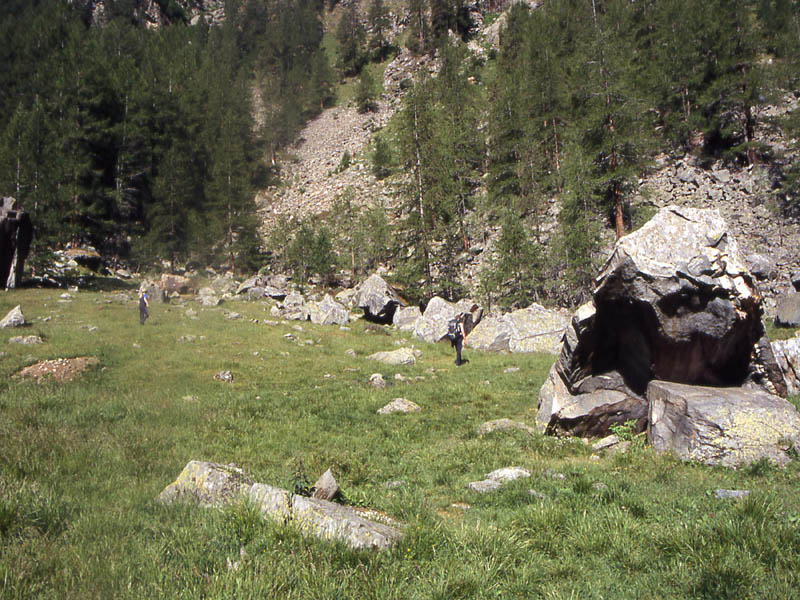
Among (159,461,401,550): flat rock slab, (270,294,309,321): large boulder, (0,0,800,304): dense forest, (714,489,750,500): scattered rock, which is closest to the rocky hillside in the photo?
(0,0,800,304): dense forest

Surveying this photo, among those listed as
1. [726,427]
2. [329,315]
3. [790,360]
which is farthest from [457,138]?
[726,427]

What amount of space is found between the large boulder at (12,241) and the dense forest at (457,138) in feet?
21.8

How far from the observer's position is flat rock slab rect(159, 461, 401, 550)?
4105mm

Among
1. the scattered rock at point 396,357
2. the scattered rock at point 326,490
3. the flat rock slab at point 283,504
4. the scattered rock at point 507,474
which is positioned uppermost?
the flat rock slab at point 283,504

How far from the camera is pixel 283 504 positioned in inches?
178

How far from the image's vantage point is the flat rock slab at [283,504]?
13.5 ft

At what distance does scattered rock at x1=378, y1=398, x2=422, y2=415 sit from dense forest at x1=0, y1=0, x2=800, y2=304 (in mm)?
19415

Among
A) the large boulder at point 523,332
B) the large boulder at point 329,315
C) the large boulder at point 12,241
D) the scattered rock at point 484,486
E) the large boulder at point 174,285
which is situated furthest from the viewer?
the large boulder at point 174,285

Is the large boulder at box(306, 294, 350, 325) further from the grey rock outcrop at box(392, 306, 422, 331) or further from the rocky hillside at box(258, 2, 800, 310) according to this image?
the rocky hillside at box(258, 2, 800, 310)

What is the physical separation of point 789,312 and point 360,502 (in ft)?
73.0

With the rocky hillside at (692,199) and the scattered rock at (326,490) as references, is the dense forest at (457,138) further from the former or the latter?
the scattered rock at (326,490)

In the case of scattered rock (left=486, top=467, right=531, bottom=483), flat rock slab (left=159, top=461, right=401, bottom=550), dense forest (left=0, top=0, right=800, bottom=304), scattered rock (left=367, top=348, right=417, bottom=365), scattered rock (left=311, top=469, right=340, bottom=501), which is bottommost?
scattered rock (left=367, top=348, right=417, bottom=365)

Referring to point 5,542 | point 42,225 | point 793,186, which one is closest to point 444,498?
point 5,542

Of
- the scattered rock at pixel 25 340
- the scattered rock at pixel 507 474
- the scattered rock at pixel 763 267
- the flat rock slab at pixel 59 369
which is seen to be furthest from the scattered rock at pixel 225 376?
the scattered rock at pixel 763 267
